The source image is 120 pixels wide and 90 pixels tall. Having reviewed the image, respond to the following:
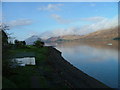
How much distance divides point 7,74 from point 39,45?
3036 centimetres

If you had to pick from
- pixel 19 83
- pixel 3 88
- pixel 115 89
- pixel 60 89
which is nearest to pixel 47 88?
A: pixel 60 89

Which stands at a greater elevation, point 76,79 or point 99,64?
point 76,79

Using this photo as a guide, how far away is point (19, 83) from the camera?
339 inches

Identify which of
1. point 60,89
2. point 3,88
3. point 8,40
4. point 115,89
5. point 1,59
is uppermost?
point 8,40

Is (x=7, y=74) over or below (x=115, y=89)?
over

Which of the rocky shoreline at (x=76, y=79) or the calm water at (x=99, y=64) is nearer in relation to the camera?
the rocky shoreline at (x=76, y=79)

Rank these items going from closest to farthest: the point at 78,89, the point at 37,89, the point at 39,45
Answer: the point at 37,89, the point at 78,89, the point at 39,45

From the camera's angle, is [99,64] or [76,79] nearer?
[76,79]

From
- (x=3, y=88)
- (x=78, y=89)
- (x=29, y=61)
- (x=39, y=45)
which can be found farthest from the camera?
(x=39, y=45)

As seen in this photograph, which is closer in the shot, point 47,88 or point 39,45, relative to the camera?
point 47,88

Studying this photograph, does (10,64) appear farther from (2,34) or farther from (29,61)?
(29,61)

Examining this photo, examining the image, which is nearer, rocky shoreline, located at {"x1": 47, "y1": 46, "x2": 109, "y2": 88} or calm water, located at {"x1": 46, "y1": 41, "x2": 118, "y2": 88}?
rocky shoreline, located at {"x1": 47, "y1": 46, "x2": 109, "y2": 88}

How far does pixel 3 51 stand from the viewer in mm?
8891

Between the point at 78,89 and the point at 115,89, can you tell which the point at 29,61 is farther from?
the point at 115,89
